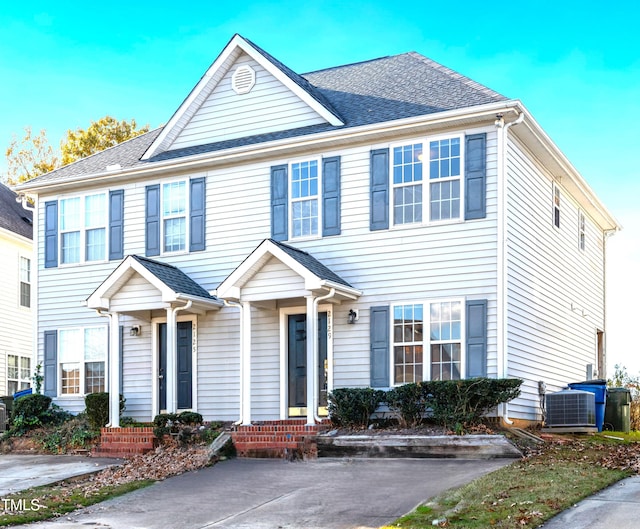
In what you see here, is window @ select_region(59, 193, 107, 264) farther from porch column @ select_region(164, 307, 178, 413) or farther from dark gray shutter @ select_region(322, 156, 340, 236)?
dark gray shutter @ select_region(322, 156, 340, 236)

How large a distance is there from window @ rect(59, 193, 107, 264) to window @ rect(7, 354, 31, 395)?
24.6 feet

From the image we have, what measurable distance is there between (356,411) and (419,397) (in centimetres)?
121

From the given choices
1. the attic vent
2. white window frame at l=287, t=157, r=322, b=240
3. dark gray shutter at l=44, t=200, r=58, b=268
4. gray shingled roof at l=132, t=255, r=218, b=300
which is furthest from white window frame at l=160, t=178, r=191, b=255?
dark gray shutter at l=44, t=200, r=58, b=268

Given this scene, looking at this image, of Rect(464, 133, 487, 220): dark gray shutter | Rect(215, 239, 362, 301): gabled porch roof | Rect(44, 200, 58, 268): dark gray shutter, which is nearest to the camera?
Rect(215, 239, 362, 301): gabled porch roof

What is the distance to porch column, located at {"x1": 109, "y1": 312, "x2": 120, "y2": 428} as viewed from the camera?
1761 centimetres

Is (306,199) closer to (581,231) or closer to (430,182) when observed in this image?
(430,182)

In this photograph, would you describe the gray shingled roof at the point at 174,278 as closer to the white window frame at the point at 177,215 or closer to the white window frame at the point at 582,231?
the white window frame at the point at 177,215

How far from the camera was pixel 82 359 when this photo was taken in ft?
64.4

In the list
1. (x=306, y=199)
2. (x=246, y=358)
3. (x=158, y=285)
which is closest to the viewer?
(x=246, y=358)

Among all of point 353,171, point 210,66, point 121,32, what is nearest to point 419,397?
point 353,171

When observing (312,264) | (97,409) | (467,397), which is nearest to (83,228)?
(97,409)

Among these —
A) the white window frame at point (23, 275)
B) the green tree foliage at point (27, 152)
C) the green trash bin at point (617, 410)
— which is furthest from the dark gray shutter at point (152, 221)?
the green tree foliage at point (27, 152)

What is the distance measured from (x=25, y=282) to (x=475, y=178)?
16150mm

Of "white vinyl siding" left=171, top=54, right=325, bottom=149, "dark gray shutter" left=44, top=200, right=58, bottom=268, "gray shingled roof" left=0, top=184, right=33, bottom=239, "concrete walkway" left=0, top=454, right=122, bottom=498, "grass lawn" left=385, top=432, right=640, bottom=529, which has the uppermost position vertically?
"white vinyl siding" left=171, top=54, right=325, bottom=149
